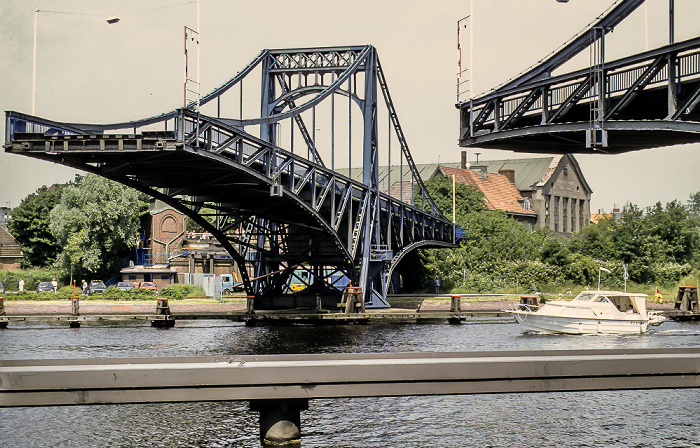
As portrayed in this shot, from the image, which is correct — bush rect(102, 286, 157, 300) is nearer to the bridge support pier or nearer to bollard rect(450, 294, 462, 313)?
bollard rect(450, 294, 462, 313)

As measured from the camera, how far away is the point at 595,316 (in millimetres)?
41375

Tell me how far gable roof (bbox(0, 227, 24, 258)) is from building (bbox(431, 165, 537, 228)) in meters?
47.4

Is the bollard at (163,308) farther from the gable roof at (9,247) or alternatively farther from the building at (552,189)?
the building at (552,189)

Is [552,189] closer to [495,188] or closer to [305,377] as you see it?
[495,188]

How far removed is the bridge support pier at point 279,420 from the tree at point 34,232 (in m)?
84.1

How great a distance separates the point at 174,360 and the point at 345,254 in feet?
134

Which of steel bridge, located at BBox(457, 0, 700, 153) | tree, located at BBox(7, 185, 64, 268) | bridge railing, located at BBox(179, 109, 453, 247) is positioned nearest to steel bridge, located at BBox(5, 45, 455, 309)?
bridge railing, located at BBox(179, 109, 453, 247)

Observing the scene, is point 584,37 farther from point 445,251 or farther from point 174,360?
point 445,251

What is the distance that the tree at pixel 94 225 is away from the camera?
3150 inches

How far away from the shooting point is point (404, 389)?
1073 centimetres

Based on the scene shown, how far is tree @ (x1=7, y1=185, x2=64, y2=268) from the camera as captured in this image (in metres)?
90.4

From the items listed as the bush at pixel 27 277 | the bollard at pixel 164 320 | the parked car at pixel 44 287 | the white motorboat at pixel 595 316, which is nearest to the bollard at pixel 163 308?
the bollard at pixel 164 320

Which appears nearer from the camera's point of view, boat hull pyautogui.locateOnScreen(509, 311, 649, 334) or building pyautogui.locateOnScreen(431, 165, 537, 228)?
boat hull pyautogui.locateOnScreen(509, 311, 649, 334)

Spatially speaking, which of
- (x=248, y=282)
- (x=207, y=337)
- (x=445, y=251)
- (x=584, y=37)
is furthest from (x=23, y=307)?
(x=584, y=37)
